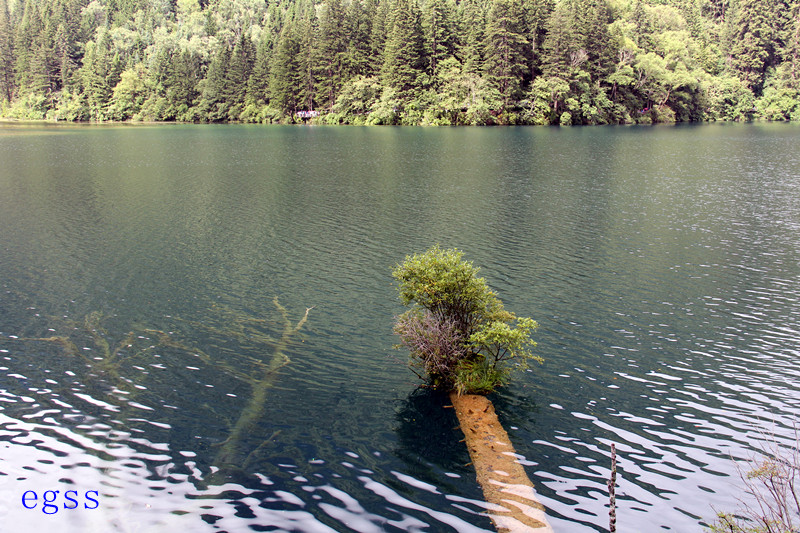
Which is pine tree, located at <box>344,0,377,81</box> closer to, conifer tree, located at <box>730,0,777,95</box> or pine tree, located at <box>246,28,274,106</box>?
pine tree, located at <box>246,28,274,106</box>

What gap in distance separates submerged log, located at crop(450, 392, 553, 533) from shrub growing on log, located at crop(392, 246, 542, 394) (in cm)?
70

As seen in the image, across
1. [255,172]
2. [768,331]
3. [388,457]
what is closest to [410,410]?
[388,457]

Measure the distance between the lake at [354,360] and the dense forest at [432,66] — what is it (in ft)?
241

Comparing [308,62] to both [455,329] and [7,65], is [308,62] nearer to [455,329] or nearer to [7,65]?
[7,65]

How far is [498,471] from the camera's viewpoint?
9.41 m

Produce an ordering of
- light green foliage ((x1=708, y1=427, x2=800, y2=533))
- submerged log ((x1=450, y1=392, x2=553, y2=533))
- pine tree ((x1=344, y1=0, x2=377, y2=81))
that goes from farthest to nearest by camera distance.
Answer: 1. pine tree ((x1=344, y1=0, x2=377, y2=81))
2. submerged log ((x1=450, y1=392, x2=553, y2=533))
3. light green foliage ((x1=708, y1=427, x2=800, y2=533))

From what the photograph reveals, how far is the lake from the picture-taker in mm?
8961

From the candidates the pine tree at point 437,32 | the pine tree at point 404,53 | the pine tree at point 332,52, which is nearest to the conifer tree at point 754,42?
the pine tree at point 437,32

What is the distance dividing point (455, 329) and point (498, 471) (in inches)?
166

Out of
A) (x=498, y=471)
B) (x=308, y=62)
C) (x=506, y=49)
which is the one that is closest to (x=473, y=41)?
(x=506, y=49)

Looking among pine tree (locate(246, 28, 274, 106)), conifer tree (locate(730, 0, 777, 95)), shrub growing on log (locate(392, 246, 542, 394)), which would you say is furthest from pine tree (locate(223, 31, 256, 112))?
shrub growing on log (locate(392, 246, 542, 394))

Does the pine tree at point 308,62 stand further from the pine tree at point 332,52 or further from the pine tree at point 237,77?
the pine tree at point 237,77

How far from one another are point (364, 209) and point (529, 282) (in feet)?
48.7

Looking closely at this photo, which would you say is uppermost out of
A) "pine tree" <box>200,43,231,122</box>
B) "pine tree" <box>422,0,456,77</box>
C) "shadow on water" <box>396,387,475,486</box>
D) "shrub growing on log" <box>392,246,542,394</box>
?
"pine tree" <box>422,0,456,77</box>
